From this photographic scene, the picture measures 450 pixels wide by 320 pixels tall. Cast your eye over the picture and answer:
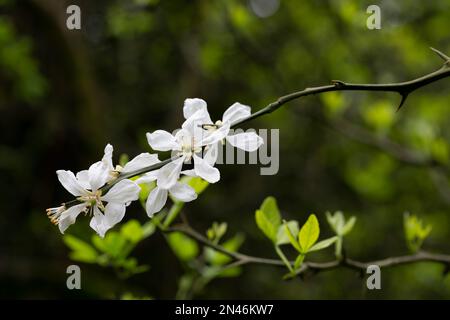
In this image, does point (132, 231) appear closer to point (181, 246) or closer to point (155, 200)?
point (181, 246)

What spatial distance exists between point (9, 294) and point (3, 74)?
44.3 inches

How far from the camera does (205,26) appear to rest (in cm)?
295

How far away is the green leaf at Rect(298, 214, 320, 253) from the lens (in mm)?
813

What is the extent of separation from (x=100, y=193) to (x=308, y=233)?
34 centimetres

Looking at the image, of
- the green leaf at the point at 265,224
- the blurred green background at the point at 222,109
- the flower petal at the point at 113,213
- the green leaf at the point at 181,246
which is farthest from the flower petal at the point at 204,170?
the blurred green background at the point at 222,109

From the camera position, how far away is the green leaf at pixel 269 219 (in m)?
0.94

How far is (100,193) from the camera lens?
72 centimetres

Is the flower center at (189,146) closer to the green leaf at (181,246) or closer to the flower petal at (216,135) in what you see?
the flower petal at (216,135)

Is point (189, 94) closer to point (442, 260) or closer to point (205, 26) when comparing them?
point (205, 26)

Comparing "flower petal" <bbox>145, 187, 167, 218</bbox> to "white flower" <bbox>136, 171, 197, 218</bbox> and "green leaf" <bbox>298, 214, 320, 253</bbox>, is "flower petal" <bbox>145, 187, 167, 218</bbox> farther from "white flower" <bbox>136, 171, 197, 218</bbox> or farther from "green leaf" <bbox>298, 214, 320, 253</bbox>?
→ "green leaf" <bbox>298, 214, 320, 253</bbox>

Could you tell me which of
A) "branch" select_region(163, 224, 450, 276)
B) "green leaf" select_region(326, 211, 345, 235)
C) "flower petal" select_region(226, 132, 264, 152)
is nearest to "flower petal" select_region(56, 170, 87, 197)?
"flower petal" select_region(226, 132, 264, 152)

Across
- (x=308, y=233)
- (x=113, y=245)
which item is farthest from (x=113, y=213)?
(x=113, y=245)
